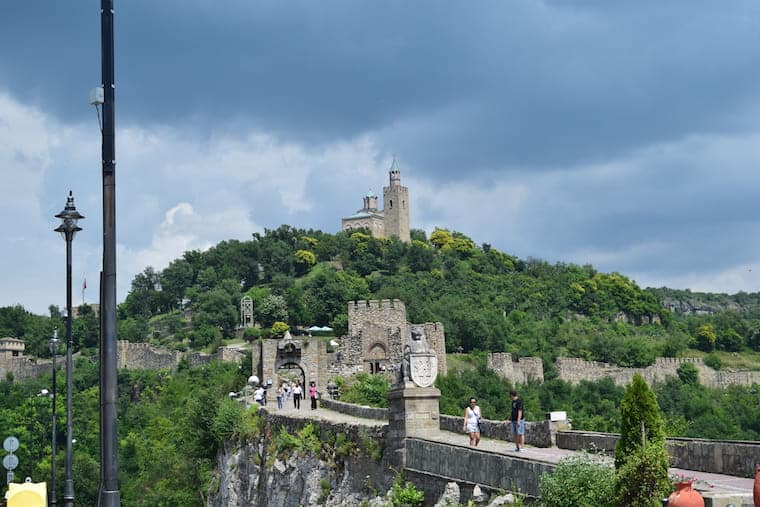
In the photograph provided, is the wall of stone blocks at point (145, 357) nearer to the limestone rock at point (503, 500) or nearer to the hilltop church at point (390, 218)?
the hilltop church at point (390, 218)

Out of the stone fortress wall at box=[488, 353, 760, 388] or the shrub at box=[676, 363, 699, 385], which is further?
the shrub at box=[676, 363, 699, 385]

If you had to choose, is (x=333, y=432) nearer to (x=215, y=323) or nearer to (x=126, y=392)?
(x=126, y=392)

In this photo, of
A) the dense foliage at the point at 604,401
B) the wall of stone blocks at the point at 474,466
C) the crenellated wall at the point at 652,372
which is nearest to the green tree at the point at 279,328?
the dense foliage at the point at 604,401

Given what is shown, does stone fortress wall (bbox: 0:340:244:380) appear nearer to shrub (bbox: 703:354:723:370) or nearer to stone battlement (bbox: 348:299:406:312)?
stone battlement (bbox: 348:299:406:312)

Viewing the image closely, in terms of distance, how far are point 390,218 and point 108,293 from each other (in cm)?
11207

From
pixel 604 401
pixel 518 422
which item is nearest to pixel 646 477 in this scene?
pixel 518 422

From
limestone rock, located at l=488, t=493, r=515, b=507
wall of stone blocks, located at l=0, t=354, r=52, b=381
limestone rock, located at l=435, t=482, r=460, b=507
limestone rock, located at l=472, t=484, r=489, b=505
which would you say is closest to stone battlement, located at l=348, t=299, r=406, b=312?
limestone rock, located at l=435, t=482, r=460, b=507

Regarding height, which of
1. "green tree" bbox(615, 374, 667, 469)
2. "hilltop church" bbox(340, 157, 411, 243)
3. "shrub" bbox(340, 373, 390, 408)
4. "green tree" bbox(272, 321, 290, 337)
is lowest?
"shrub" bbox(340, 373, 390, 408)

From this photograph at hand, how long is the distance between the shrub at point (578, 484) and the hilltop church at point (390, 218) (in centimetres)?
10620

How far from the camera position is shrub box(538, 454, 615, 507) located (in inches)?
471

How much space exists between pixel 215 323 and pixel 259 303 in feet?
14.2

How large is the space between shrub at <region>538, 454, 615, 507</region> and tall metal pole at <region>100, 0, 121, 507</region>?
481cm

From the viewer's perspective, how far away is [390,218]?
399ft

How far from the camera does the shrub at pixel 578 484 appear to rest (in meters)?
12.0
